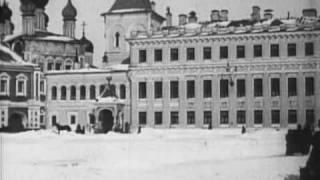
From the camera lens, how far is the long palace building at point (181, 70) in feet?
10.1

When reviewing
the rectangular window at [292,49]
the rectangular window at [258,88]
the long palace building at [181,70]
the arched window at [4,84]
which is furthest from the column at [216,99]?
the arched window at [4,84]

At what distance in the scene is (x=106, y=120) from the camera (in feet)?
10.5

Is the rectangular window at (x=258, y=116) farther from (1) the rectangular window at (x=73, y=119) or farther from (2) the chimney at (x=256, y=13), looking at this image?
(1) the rectangular window at (x=73, y=119)

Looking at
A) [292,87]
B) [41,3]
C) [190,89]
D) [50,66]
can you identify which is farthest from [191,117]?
[41,3]

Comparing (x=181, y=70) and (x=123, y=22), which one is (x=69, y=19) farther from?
(x=181, y=70)

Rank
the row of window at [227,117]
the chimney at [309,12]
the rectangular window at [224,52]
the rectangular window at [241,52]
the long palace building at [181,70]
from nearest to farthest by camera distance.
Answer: the chimney at [309,12] < the row of window at [227,117] < the long palace building at [181,70] < the rectangular window at [241,52] < the rectangular window at [224,52]

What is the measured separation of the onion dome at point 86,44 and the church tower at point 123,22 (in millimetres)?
74

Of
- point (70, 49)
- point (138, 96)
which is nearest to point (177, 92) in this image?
point (138, 96)

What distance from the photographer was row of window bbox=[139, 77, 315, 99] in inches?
119

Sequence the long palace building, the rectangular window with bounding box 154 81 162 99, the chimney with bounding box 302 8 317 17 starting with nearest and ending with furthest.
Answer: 1. the chimney with bounding box 302 8 317 17
2. the long palace building
3. the rectangular window with bounding box 154 81 162 99

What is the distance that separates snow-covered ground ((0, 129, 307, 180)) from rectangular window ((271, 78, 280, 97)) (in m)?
0.21

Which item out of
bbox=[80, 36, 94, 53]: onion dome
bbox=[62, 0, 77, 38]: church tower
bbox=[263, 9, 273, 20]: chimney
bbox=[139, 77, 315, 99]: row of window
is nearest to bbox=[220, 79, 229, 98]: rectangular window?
bbox=[139, 77, 315, 99]: row of window

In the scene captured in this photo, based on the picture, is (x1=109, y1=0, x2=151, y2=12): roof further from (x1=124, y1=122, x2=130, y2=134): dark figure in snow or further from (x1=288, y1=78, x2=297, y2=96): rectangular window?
(x1=288, y1=78, x2=297, y2=96): rectangular window

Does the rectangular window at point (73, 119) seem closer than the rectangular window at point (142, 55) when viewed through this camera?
Yes
